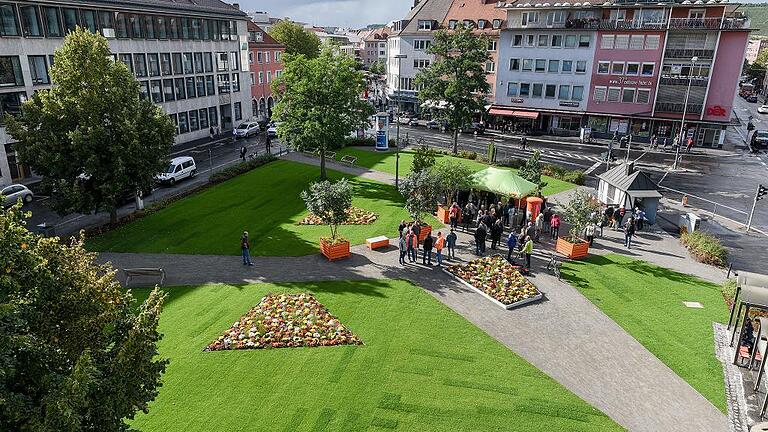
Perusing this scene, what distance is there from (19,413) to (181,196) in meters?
29.4

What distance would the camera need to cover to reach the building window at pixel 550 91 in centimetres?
6275

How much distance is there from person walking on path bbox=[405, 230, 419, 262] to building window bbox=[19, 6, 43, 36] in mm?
35891

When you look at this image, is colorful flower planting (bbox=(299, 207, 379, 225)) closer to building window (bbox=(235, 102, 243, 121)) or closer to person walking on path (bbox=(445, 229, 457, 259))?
person walking on path (bbox=(445, 229, 457, 259))

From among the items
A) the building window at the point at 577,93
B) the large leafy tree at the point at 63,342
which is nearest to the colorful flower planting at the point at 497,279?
the large leafy tree at the point at 63,342

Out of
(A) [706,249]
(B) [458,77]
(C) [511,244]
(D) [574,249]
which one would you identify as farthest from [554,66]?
(C) [511,244]

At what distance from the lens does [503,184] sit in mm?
29344

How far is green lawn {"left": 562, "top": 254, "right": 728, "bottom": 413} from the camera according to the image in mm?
16797

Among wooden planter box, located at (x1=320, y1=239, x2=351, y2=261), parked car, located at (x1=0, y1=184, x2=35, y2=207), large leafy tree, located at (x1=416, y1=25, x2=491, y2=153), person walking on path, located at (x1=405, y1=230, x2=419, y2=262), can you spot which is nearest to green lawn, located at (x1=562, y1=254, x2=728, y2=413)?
person walking on path, located at (x1=405, y1=230, x2=419, y2=262)

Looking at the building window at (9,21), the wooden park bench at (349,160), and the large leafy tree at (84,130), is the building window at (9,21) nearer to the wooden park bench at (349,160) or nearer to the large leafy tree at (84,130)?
the large leafy tree at (84,130)

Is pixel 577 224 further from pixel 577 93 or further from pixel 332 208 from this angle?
pixel 577 93

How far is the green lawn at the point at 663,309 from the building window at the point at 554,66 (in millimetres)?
42100

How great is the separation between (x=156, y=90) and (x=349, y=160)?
2299cm

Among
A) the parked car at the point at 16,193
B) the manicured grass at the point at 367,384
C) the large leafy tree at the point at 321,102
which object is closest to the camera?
the manicured grass at the point at 367,384

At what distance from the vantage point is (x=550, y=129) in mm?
64625
